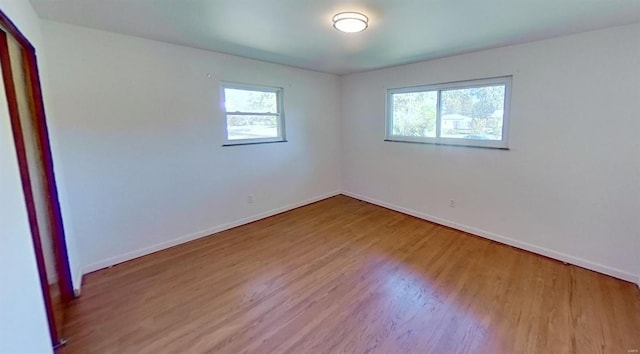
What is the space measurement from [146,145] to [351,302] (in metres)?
2.58

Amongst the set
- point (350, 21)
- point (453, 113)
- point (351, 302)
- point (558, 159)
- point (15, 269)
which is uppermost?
point (350, 21)

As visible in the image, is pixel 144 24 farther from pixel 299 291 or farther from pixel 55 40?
pixel 299 291

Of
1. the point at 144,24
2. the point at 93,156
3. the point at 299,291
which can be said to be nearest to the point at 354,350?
the point at 299,291

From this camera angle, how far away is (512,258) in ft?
9.77

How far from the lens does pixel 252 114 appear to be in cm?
399

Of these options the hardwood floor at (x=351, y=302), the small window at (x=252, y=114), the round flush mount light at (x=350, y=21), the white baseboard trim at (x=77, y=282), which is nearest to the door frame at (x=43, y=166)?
the white baseboard trim at (x=77, y=282)

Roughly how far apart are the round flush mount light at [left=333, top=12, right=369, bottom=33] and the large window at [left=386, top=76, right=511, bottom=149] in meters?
1.86

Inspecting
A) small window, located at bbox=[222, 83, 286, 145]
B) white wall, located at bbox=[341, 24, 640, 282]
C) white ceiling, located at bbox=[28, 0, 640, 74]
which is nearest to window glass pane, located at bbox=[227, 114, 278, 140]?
small window, located at bbox=[222, 83, 286, 145]

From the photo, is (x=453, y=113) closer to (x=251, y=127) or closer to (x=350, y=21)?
(x=350, y=21)

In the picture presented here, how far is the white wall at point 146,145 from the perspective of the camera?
8.39 ft

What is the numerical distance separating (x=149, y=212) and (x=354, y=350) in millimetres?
2559

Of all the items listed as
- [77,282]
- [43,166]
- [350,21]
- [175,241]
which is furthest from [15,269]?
[350,21]

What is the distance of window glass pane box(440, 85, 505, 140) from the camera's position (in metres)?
3.28

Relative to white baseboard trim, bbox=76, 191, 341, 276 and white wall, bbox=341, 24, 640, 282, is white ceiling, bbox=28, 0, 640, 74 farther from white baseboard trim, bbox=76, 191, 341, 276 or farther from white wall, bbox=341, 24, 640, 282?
white baseboard trim, bbox=76, 191, 341, 276
